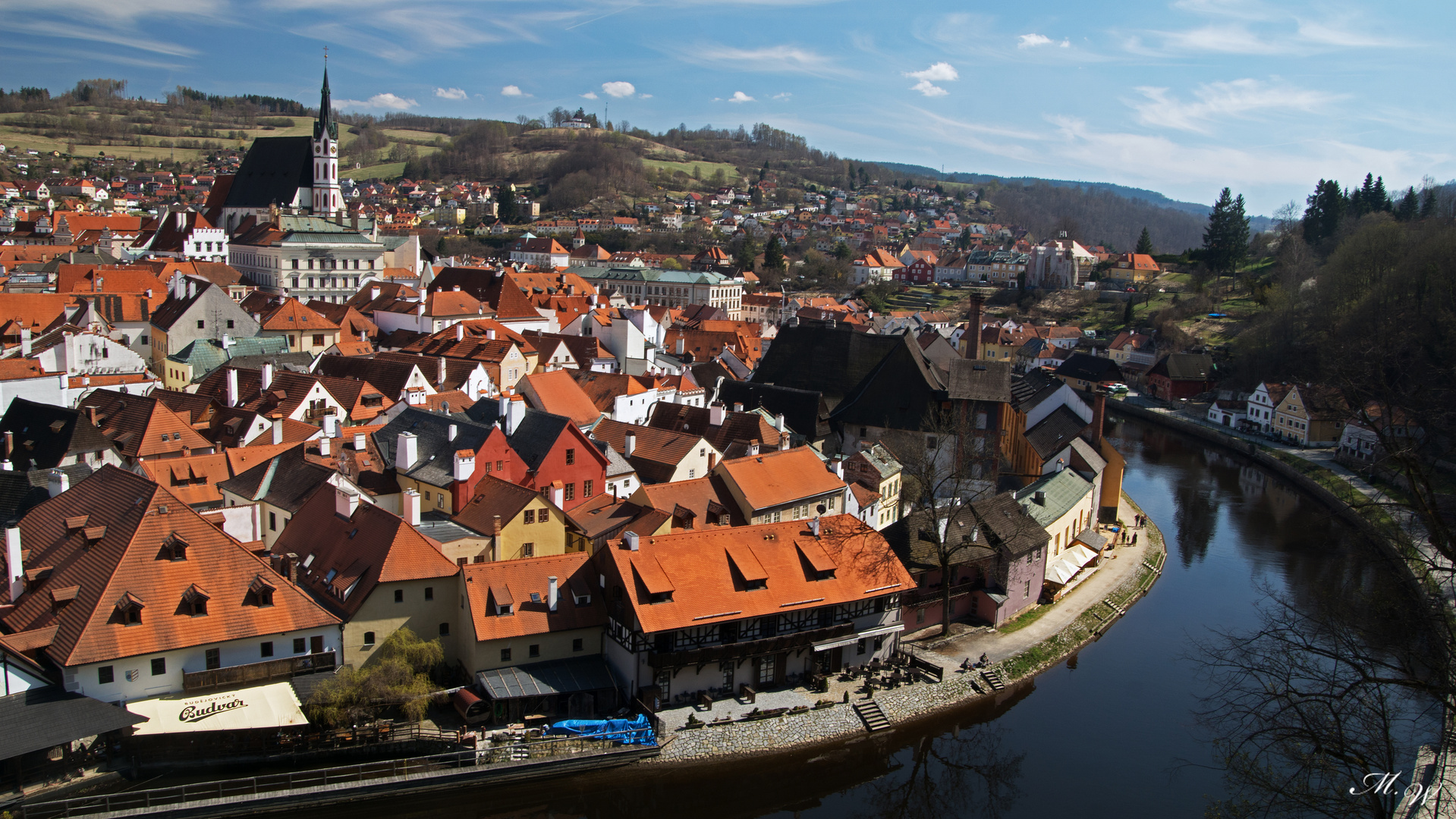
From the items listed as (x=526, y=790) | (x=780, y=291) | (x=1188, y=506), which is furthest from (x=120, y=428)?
(x=780, y=291)

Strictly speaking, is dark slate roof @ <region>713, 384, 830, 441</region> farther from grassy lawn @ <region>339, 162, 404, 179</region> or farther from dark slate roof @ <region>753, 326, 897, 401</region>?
grassy lawn @ <region>339, 162, 404, 179</region>

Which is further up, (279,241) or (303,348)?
(279,241)

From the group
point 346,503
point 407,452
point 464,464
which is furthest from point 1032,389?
point 346,503

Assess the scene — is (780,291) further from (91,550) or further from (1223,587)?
(91,550)

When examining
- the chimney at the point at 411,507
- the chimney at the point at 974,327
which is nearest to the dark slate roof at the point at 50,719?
the chimney at the point at 411,507

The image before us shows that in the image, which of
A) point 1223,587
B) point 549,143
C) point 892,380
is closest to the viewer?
point 1223,587

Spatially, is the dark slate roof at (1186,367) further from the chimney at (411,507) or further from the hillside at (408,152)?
the hillside at (408,152)

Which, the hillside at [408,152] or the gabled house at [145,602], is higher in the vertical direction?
the hillside at [408,152]
